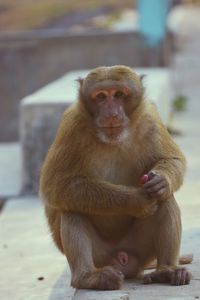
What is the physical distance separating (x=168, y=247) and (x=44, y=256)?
228cm

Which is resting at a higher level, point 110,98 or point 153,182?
point 110,98

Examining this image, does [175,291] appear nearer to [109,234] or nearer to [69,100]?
[109,234]

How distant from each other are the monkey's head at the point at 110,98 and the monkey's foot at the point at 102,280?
725mm

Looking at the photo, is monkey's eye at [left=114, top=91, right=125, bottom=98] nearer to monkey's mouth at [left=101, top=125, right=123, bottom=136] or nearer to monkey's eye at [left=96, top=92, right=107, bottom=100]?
monkey's eye at [left=96, top=92, right=107, bottom=100]

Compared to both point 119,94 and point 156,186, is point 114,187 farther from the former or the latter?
point 119,94

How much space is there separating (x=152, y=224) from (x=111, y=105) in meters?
0.73

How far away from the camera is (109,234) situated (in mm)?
5945

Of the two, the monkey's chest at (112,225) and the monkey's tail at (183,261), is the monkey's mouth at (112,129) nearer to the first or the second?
the monkey's chest at (112,225)

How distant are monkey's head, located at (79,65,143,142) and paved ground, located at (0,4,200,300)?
890 millimetres

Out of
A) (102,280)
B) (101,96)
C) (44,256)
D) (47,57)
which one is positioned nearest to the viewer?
(102,280)

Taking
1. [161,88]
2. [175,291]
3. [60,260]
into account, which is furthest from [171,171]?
[161,88]

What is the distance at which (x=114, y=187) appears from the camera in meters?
5.65

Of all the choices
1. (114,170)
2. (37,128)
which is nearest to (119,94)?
(114,170)

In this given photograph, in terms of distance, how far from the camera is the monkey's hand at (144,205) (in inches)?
219
